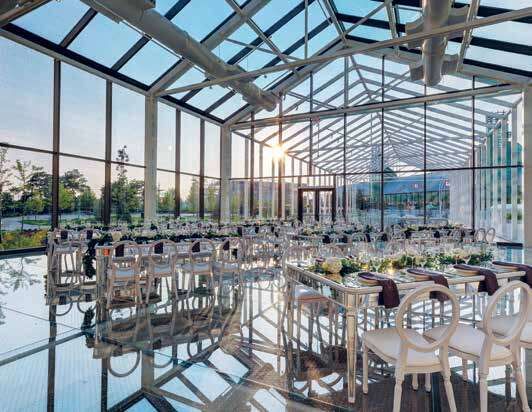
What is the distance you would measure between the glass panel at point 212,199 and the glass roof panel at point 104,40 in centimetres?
592

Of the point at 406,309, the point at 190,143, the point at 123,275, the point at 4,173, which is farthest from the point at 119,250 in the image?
the point at 190,143

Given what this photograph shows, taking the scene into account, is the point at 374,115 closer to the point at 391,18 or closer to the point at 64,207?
the point at 391,18

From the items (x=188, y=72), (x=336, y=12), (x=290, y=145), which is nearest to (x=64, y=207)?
(x=188, y=72)

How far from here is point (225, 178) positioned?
50.2ft

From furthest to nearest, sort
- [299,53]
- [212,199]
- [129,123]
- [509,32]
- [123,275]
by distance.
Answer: [212,199]
[299,53]
[129,123]
[509,32]
[123,275]

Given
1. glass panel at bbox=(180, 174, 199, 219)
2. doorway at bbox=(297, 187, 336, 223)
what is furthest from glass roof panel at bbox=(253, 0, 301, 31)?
doorway at bbox=(297, 187, 336, 223)

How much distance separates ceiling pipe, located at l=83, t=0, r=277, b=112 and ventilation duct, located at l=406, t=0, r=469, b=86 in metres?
4.39

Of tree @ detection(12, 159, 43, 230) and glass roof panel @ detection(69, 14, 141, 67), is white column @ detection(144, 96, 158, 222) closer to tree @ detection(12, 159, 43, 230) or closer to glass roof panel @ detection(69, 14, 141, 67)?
glass roof panel @ detection(69, 14, 141, 67)

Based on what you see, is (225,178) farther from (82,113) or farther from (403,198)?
(403,198)

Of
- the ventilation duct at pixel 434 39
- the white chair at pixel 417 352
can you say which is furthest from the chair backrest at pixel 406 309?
the ventilation duct at pixel 434 39

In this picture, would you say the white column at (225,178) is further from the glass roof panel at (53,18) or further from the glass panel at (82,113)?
the glass roof panel at (53,18)

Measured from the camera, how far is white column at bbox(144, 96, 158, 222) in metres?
11.9

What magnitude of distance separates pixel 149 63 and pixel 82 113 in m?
2.51

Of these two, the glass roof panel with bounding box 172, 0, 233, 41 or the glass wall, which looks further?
the glass wall
